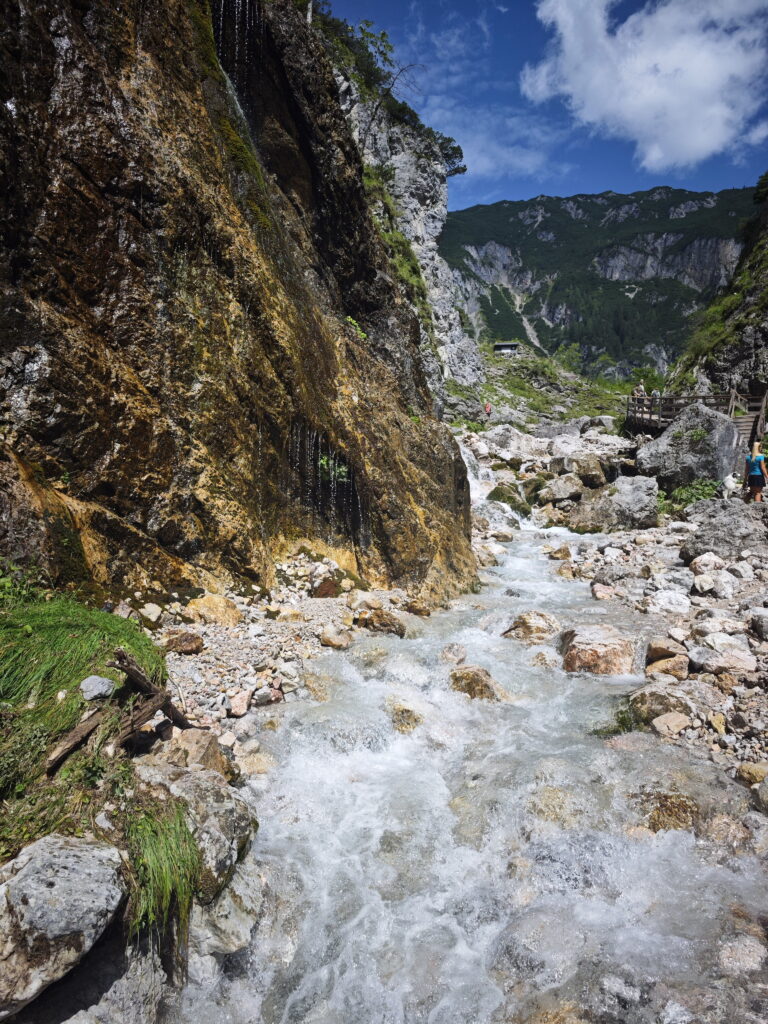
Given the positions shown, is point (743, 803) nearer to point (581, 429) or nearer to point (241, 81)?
point (241, 81)

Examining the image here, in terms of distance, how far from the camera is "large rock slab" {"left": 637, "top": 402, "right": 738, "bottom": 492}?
21.3 meters

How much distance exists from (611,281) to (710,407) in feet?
548

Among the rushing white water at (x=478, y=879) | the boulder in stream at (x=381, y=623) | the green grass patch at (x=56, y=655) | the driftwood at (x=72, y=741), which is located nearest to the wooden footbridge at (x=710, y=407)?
the boulder in stream at (x=381, y=623)

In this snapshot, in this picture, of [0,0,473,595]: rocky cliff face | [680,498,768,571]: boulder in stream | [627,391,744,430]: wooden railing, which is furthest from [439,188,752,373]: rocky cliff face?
[0,0,473,595]: rocky cliff face

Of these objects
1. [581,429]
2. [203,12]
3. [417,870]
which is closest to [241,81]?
[203,12]

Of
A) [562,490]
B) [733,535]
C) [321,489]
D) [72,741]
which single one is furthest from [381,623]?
[562,490]

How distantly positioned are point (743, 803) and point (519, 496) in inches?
777

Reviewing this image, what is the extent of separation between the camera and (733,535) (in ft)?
44.3

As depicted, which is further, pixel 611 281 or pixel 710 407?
pixel 611 281

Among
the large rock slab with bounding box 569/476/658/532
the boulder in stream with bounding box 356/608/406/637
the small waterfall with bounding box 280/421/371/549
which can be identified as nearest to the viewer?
the boulder in stream with bounding box 356/608/406/637

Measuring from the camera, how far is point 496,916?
163 inches

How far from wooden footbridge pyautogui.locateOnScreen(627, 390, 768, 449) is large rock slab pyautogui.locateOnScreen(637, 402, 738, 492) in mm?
1059

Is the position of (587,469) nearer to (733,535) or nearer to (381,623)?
(733,535)

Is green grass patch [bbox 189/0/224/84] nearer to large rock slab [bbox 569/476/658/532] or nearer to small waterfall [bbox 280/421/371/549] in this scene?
small waterfall [bbox 280/421/371/549]
